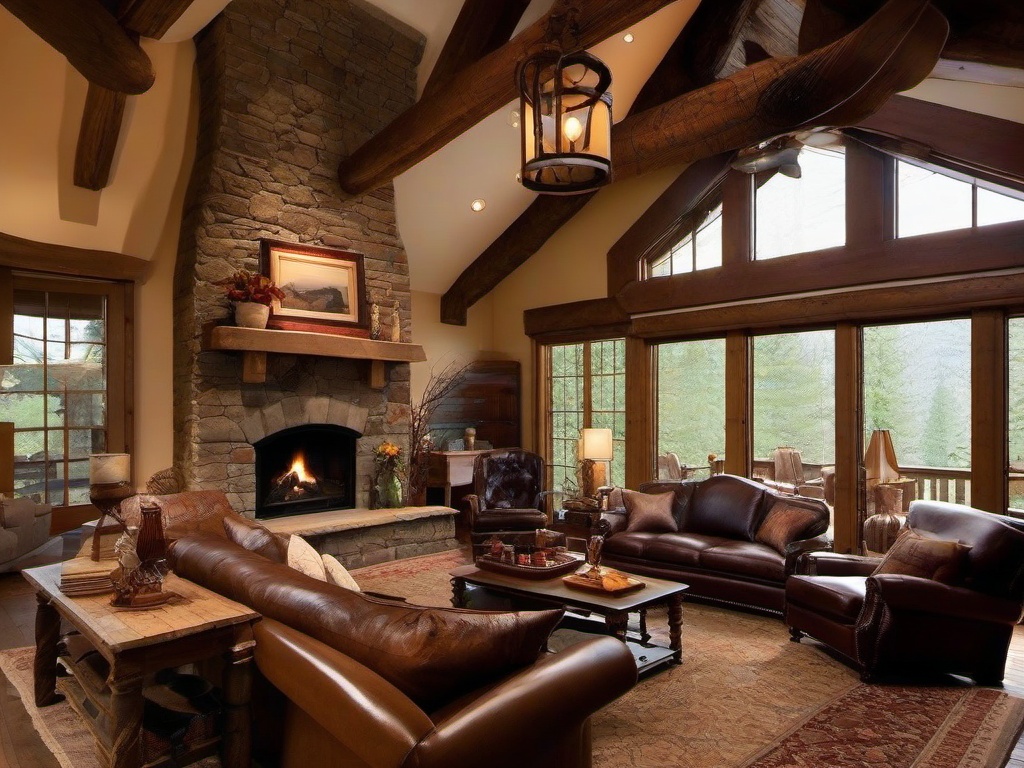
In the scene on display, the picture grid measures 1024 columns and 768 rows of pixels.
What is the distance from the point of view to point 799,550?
14.7ft

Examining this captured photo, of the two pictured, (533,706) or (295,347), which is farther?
(295,347)

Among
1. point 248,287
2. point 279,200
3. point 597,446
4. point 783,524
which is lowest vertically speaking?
point 783,524

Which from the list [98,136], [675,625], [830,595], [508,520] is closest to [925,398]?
[830,595]

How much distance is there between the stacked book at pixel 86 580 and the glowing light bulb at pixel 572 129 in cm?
252

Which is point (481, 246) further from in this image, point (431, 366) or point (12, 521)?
point (12, 521)

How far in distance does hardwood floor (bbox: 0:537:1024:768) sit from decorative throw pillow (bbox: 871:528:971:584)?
0.62 meters

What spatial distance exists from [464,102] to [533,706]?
4.02 metres

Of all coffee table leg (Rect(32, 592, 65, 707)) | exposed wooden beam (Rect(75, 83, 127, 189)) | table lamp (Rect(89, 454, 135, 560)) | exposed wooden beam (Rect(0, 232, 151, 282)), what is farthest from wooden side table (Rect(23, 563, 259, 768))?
exposed wooden beam (Rect(0, 232, 151, 282))

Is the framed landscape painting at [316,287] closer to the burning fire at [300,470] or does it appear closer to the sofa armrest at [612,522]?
the burning fire at [300,470]

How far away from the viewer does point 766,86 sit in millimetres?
4031

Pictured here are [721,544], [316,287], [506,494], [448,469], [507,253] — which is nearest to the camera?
[721,544]

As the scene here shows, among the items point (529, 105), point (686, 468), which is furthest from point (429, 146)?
point (686, 468)

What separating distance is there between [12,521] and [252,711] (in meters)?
3.71

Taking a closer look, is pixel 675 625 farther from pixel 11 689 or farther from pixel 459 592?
pixel 11 689
